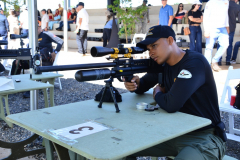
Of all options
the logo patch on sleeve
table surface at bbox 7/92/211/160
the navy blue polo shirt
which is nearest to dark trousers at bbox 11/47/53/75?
table surface at bbox 7/92/211/160

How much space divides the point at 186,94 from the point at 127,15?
35.6 feet

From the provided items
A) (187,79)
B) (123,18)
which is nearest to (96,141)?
(187,79)

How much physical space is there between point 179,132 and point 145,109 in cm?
43

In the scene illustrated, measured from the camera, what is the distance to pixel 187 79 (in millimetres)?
1797

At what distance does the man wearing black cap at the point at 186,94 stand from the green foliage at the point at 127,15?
33.8ft

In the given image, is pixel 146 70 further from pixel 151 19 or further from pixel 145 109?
pixel 151 19

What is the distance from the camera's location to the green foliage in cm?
1205

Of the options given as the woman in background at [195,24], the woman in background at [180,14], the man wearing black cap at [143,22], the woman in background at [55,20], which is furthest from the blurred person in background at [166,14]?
the woman in background at [55,20]

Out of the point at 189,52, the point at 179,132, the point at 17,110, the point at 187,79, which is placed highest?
the point at 189,52

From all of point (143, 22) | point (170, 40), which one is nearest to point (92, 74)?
point (170, 40)

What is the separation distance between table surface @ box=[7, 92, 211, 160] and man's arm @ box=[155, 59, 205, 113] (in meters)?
0.06

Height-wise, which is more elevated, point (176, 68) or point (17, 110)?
point (176, 68)

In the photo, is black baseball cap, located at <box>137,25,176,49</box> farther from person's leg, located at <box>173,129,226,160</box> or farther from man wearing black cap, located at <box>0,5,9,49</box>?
man wearing black cap, located at <box>0,5,9,49</box>

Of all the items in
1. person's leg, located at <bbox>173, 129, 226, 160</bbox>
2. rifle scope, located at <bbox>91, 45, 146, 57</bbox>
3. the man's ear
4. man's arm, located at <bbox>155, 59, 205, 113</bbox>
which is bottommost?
person's leg, located at <bbox>173, 129, 226, 160</bbox>
